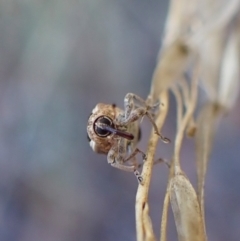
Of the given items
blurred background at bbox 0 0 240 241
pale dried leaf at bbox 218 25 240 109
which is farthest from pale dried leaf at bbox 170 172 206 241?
blurred background at bbox 0 0 240 241

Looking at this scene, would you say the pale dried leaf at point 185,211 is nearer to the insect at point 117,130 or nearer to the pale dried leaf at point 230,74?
the insect at point 117,130

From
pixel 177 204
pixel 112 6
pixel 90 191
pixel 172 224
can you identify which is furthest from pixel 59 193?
pixel 177 204

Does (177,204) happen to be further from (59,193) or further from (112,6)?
(112,6)

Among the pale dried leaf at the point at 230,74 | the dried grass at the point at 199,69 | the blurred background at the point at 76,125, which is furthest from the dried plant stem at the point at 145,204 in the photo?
the blurred background at the point at 76,125

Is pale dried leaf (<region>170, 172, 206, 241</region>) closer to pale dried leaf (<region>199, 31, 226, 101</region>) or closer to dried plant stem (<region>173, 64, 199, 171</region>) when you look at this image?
dried plant stem (<region>173, 64, 199, 171</region>)

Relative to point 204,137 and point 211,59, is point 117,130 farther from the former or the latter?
point 211,59
